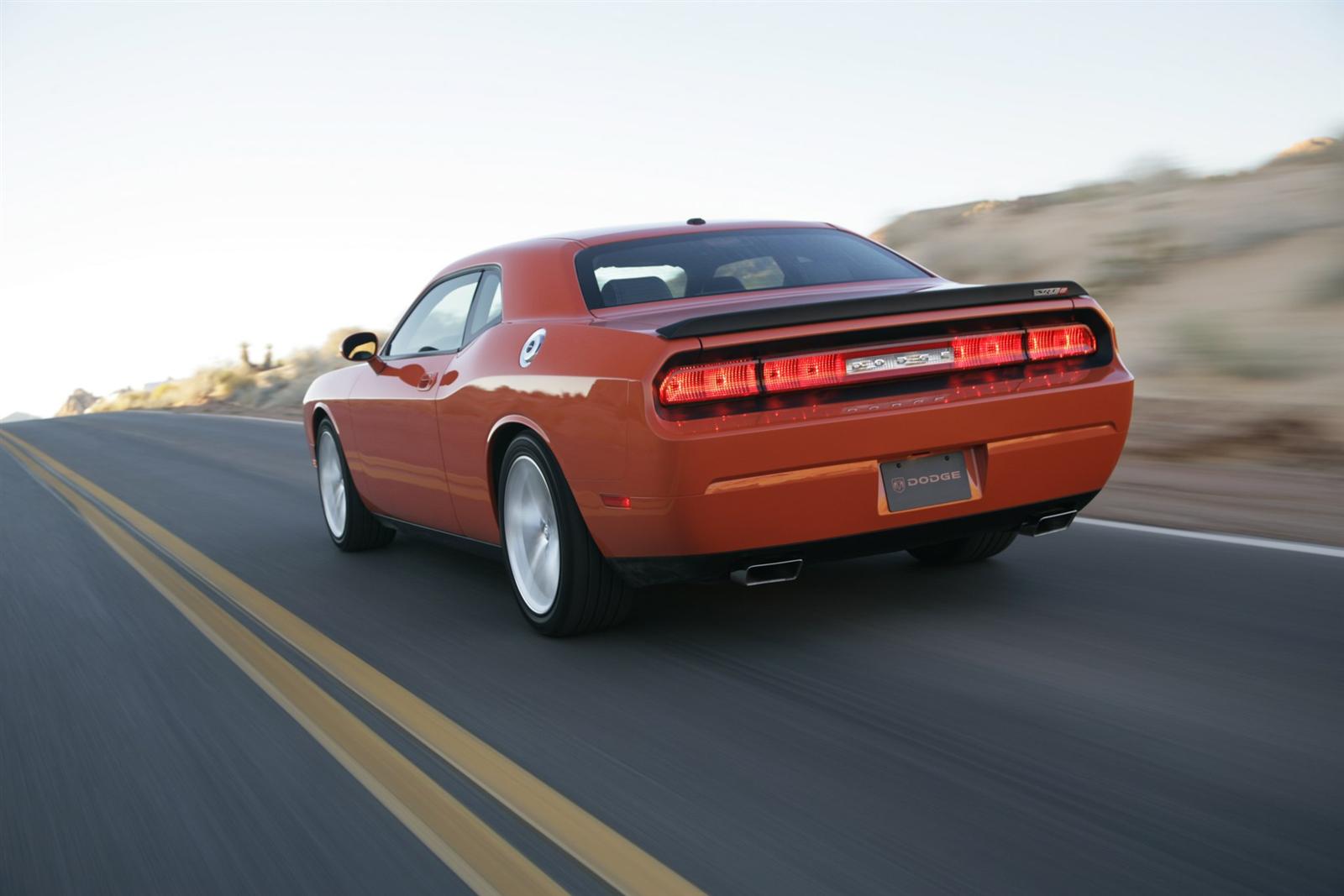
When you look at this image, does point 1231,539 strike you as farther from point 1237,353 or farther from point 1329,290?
point 1329,290

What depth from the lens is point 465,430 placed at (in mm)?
5602

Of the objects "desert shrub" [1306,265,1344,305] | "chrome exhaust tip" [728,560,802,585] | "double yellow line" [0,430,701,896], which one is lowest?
"desert shrub" [1306,265,1344,305]

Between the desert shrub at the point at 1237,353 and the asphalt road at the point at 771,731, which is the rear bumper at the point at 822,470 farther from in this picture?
the desert shrub at the point at 1237,353

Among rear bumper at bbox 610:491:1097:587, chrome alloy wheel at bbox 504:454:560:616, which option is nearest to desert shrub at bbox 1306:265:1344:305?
rear bumper at bbox 610:491:1097:587

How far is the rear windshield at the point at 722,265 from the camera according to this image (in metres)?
5.18

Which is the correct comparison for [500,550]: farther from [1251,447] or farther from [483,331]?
[1251,447]

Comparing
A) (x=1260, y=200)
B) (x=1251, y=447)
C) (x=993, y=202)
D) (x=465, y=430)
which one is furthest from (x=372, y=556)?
(x=993, y=202)

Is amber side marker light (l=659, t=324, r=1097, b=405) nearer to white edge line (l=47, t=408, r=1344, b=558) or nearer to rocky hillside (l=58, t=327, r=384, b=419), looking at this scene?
white edge line (l=47, t=408, r=1344, b=558)

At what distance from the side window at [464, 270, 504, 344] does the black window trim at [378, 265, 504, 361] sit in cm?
1

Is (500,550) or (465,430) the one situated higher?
(465,430)

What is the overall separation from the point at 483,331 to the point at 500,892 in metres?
3.13

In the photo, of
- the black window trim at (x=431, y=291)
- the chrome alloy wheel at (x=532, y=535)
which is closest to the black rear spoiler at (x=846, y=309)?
the chrome alloy wheel at (x=532, y=535)

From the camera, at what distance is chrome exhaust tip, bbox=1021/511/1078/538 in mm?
4875

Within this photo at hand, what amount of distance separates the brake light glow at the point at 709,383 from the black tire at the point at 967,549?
1.73 m
